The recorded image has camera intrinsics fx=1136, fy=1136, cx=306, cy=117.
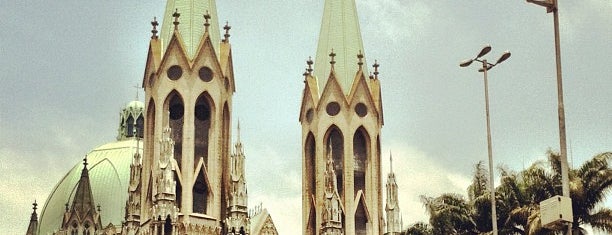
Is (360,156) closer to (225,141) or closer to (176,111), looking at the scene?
(225,141)

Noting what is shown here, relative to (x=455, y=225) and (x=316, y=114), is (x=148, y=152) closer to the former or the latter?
(x=316, y=114)

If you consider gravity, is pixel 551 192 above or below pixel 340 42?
below

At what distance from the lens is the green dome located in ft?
240

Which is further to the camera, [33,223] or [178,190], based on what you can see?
[33,223]

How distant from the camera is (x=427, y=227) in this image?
43531mm

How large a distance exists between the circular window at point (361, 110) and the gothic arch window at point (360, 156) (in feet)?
2.66

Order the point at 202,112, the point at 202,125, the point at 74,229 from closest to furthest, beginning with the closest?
the point at 202,125, the point at 202,112, the point at 74,229

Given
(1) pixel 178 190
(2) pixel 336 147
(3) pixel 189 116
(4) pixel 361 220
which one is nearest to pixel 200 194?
(1) pixel 178 190

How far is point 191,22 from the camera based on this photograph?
191ft

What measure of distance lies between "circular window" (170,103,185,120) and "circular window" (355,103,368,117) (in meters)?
9.44

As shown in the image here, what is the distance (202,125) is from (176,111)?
1490 mm

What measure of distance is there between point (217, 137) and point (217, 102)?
72.9 inches

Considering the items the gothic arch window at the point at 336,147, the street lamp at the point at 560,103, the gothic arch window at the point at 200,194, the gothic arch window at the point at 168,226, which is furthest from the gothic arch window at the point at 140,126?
the street lamp at the point at 560,103

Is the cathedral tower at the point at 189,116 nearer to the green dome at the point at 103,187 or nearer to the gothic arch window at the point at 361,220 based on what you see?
the gothic arch window at the point at 361,220
